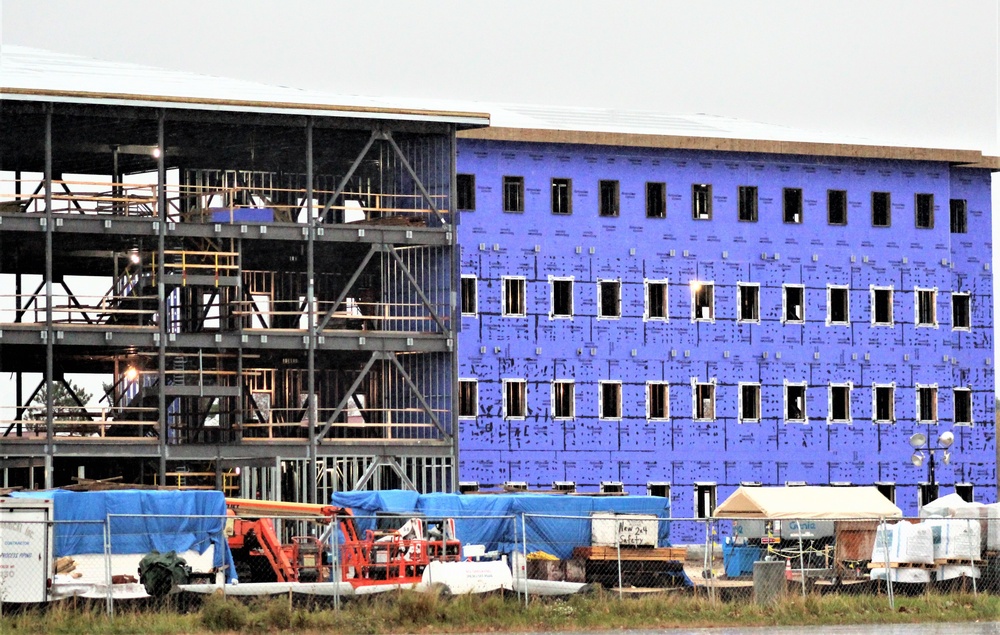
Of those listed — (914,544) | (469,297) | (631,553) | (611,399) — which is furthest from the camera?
(611,399)

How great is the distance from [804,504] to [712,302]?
1431 cm

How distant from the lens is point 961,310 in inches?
2544

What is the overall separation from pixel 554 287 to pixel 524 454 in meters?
5.49

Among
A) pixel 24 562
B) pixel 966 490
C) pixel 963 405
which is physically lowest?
pixel 966 490

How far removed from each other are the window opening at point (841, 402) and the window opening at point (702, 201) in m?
7.35

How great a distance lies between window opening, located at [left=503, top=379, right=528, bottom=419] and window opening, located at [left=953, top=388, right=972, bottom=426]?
15.8 metres

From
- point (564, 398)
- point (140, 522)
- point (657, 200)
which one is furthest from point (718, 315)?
point (140, 522)

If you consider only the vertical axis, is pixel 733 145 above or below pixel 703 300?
above

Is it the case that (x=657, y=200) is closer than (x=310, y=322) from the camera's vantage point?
No

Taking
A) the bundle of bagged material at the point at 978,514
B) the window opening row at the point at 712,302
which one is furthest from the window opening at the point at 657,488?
the bundle of bagged material at the point at 978,514

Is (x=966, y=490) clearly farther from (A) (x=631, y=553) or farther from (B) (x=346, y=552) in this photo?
(B) (x=346, y=552)

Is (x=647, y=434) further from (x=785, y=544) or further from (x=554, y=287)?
(x=785, y=544)

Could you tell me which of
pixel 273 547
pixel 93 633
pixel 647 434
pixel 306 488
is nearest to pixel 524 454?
pixel 647 434

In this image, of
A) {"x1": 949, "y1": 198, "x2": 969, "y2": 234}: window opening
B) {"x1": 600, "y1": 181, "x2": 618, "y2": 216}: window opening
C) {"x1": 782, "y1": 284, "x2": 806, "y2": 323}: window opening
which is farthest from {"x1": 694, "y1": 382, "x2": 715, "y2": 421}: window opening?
{"x1": 949, "y1": 198, "x2": 969, "y2": 234}: window opening
